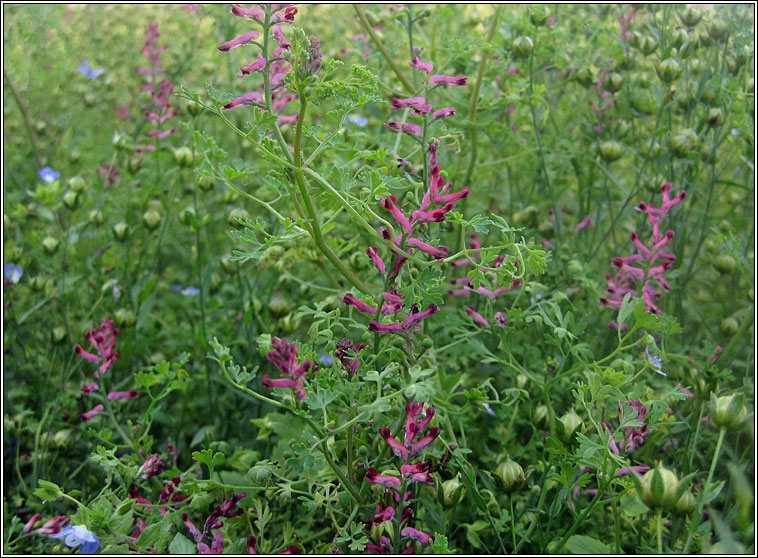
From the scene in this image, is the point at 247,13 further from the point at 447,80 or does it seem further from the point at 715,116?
the point at 715,116

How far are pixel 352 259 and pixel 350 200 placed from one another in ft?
0.98

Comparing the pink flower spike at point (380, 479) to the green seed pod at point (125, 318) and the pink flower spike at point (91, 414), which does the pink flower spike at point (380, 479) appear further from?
the green seed pod at point (125, 318)

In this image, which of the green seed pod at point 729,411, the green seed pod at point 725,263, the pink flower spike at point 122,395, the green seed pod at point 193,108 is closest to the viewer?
the green seed pod at point 729,411

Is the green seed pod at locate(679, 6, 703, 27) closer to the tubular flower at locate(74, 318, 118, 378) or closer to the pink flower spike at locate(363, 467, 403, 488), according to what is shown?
the pink flower spike at locate(363, 467, 403, 488)

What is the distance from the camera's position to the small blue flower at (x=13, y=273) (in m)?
1.35

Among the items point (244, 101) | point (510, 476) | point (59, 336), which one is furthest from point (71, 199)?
point (510, 476)

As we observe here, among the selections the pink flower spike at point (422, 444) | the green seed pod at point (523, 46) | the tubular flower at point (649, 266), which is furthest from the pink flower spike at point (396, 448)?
the green seed pod at point (523, 46)

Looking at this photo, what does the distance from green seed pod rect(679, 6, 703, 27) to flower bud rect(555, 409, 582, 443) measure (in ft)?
2.98

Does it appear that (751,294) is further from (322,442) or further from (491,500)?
(322,442)

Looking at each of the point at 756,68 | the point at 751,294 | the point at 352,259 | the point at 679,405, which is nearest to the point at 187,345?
the point at 352,259

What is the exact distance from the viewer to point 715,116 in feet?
3.89

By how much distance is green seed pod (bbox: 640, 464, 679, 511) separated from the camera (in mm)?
630

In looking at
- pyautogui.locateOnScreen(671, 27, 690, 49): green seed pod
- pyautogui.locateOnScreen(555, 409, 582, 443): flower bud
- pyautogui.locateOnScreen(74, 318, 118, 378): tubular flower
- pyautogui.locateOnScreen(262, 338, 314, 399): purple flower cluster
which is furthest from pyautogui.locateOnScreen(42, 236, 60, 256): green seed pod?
pyautogui.locateOnScreen(671, 27, 690, 49): green seed pod

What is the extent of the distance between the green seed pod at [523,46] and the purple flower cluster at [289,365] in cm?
71
